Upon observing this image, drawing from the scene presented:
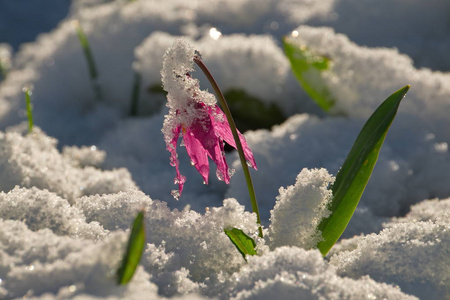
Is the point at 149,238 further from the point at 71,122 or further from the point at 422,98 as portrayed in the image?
the point at 71,122

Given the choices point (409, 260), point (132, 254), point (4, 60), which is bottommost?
point (132, 254)

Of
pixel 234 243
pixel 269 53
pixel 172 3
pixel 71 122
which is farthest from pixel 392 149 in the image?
pixel 172 3

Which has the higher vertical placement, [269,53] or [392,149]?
[269,53]

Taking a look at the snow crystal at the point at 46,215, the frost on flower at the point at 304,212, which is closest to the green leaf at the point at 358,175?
the frost on flower at the point at 304,212

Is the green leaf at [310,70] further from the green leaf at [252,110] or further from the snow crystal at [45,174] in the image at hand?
the snow crystal at [45,174]

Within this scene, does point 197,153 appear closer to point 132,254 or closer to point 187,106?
point 187,106

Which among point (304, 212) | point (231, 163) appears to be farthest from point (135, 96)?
point (304, 212)
